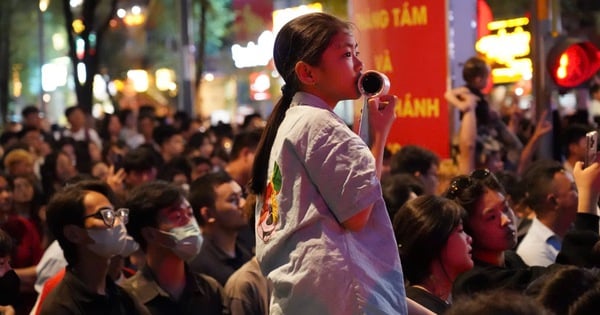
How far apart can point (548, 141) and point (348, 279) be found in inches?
297

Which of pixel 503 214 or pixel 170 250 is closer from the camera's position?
pixel 503 214

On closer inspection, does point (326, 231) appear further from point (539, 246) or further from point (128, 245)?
point (539, 246)

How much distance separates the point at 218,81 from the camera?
189 ft

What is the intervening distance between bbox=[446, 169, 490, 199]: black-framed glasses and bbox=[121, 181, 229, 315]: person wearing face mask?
1541mm

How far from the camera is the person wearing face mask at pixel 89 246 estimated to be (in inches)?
231

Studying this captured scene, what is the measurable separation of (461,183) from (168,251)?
1733 millimetres

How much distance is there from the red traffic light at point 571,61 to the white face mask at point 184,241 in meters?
5.22

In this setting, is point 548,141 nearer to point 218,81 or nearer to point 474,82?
point 474,82

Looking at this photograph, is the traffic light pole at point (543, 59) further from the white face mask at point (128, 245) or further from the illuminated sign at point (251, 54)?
the illuminated sign at point (251, 54)

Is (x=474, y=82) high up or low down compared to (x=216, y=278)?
up

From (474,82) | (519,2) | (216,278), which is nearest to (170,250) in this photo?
(216,278)

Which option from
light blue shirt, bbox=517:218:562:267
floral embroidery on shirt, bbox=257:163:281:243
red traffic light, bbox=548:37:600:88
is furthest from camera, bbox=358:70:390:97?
red traffic light, bbox=548:37:600:88

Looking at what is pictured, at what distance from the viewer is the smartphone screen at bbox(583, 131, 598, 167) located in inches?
209

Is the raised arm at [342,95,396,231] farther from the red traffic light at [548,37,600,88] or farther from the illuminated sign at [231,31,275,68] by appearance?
the illuminated sign at [231,31,275,68]
